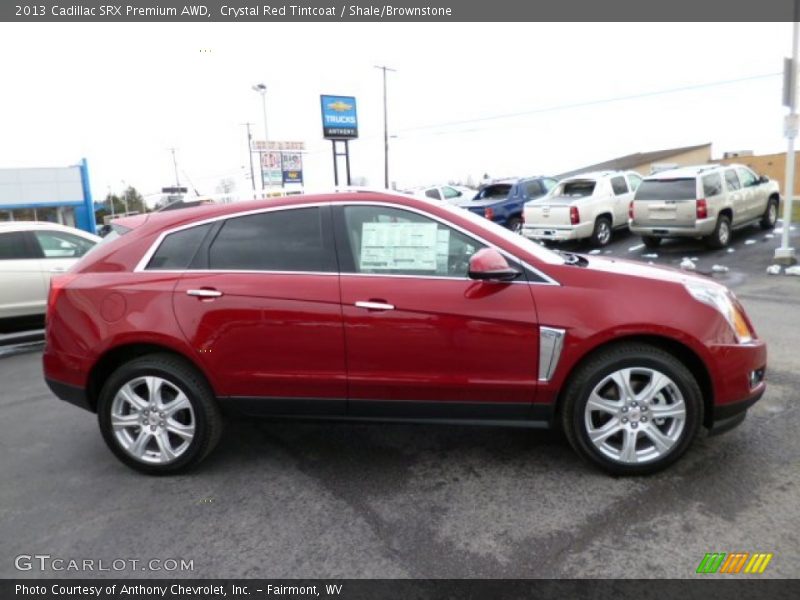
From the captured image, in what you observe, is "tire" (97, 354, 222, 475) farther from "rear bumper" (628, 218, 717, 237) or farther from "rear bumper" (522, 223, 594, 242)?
"rear bumper" (522, 223, 594, 242)

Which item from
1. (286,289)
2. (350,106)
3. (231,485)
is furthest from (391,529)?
(350,106)

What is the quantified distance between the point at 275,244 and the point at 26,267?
228 inches

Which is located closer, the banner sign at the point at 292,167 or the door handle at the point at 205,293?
the door handle at the point at 205,293

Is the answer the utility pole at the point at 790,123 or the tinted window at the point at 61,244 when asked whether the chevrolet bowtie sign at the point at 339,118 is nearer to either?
the utility pole at the point at 790,123

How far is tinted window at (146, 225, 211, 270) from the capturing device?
3.66 m

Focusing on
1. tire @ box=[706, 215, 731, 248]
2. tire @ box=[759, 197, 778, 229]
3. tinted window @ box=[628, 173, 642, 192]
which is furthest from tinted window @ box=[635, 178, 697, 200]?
tire @ box=[759, 197, 778, 229]

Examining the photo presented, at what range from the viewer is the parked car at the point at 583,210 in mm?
14016

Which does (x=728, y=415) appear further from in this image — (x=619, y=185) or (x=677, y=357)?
(x=619, y=185)

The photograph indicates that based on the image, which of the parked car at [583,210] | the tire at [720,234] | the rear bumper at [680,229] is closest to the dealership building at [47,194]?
the parked car at [583,210]

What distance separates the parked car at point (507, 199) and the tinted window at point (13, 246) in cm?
1128

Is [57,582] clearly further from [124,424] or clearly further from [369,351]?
[369,351]

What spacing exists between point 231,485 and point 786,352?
5.22m

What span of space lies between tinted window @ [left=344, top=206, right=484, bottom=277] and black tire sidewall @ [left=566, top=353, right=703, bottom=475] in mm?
943

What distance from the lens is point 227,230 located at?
367 cm
